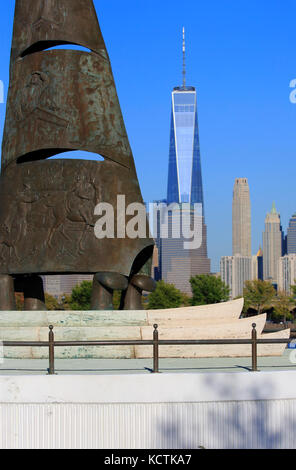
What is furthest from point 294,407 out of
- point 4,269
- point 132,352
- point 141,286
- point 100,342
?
point 4,269

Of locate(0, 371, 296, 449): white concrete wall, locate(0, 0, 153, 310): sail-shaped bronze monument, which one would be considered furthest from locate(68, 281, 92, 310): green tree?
locate(0, 371, 296, 449): white concrete wall

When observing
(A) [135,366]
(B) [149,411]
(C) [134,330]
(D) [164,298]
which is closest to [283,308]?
(D) [164,298]

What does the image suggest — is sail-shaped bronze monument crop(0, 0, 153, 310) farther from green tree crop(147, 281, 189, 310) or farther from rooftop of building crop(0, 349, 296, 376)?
green tree crop(147, 281, 189, 310)

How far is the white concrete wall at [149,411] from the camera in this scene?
33.3 feet

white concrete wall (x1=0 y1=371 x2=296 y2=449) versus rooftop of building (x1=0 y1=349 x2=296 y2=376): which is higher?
rooftop of building (x1=0 y1=349 x2=296 y2=376)

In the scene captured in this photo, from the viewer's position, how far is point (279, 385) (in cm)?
1038

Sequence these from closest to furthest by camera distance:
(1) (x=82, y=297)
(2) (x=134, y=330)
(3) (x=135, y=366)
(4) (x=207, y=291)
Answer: (3) (x=135, y=366)
(2) (x=134, y=330)
(1) (x=82, y=297)
(4) (x=207, y=291)

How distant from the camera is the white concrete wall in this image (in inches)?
400

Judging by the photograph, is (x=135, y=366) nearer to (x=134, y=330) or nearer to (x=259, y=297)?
(x=134, y=330)

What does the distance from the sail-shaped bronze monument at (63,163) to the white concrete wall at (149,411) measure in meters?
5.76

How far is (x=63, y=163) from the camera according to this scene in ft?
54.0

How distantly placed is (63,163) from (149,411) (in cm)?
776

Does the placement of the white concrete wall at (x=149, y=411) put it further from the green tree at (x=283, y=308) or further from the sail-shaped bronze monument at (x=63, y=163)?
the green tree at (x=283, y=308)

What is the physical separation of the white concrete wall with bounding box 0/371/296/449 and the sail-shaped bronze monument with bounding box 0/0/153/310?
5.76m
